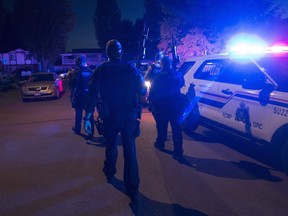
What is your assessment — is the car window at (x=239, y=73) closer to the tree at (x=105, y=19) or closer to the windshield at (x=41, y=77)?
the windshield at (x=41, y=77)

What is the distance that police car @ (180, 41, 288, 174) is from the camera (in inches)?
194

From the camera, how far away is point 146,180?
15.9 ft

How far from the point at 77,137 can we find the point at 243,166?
3891 mm

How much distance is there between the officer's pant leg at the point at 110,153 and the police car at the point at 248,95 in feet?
7.83

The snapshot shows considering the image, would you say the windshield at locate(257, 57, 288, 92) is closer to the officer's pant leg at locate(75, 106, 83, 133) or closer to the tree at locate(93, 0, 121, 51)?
the officer's pant leg at locate(75, 106, 83, 133)

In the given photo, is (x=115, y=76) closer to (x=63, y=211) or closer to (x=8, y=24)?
(x=63, y=211)

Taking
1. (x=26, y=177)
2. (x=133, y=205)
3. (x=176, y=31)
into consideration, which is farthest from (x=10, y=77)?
(x=133, y=205)

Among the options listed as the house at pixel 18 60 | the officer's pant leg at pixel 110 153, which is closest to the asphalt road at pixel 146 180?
the officer's pant leg at pixel 110 153

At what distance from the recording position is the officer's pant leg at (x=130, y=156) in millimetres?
4195

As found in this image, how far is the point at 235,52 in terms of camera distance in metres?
6.28

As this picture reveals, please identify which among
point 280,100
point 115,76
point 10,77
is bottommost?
point 10,77

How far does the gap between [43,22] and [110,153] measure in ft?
139

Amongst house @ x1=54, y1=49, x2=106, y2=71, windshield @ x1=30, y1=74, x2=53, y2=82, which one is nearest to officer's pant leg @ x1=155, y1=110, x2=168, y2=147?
windshield @ x1=30, y1=74, x2=53, y2=82

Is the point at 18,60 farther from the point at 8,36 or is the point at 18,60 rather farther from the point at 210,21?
the point at 210,21
